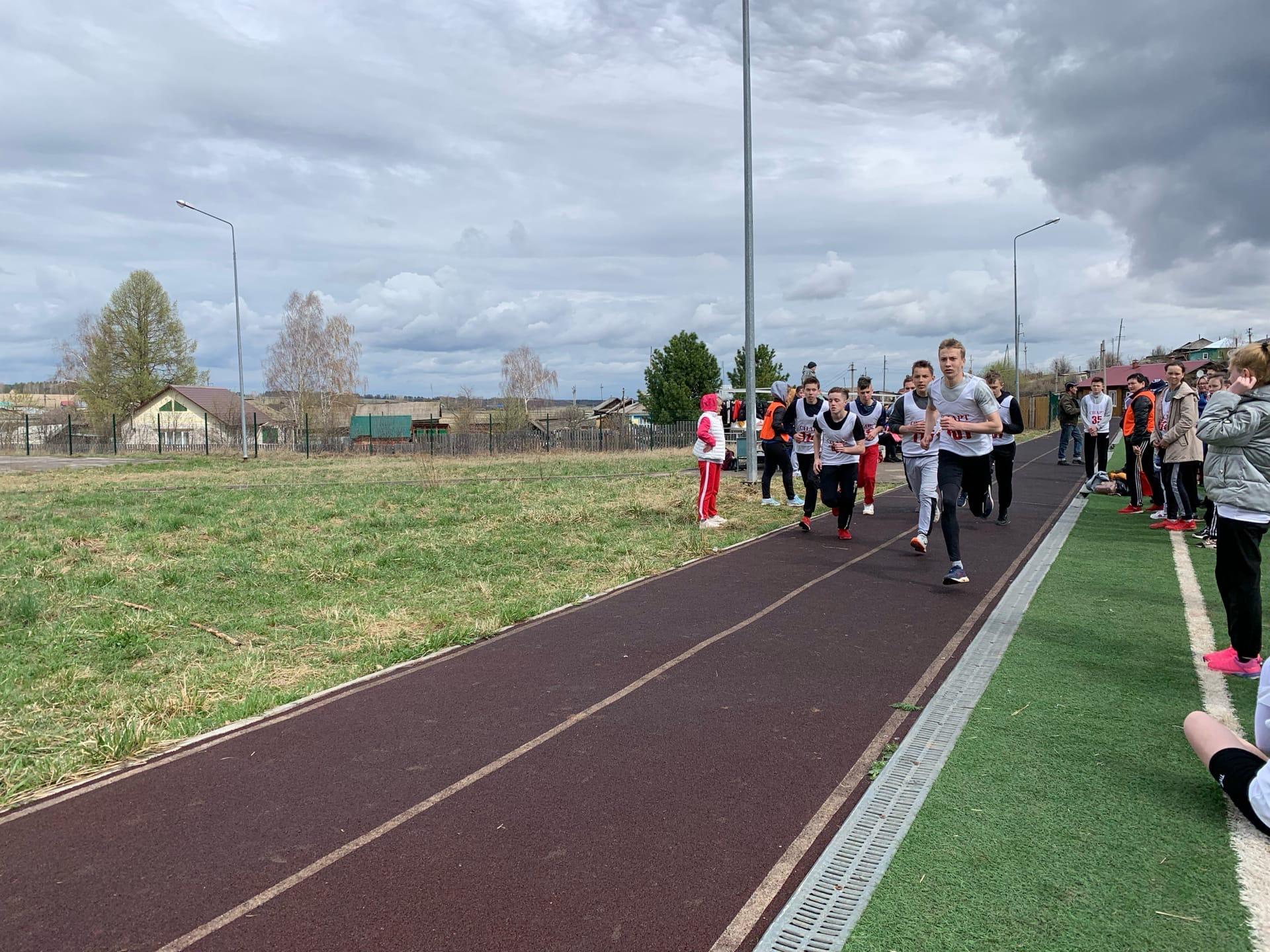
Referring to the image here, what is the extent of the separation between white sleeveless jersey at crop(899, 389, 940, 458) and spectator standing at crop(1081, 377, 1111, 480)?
268 inches

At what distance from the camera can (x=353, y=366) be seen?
62250 mm

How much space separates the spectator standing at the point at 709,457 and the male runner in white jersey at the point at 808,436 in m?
1.03

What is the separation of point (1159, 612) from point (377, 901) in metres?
6.12

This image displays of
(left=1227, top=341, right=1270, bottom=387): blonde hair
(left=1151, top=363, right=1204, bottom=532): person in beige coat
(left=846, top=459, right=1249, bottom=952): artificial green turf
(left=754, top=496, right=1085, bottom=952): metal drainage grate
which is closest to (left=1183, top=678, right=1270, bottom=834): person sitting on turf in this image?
(left=846, top=459, right=1249, bottom=952): artificial green turf

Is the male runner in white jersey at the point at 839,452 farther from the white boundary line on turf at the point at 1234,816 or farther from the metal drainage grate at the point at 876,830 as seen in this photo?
the metal drainage grate at the point at 876,830

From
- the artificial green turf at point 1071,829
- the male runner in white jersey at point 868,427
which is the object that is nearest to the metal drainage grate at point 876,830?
the artificial green turf at point 1071,829

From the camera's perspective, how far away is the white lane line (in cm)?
296

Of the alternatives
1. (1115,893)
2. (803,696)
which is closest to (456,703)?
(803,696)

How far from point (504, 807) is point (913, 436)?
774 cm

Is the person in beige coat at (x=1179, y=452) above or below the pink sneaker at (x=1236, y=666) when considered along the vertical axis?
above

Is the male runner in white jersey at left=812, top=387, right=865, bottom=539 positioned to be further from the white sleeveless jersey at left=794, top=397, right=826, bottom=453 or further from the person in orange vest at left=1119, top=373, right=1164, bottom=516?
the person in orange vest at left=1119, top=373, right=1164, bottom=516

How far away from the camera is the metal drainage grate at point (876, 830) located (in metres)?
2.81

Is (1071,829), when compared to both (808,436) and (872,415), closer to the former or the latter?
(872,415)

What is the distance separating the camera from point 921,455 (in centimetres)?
1002
